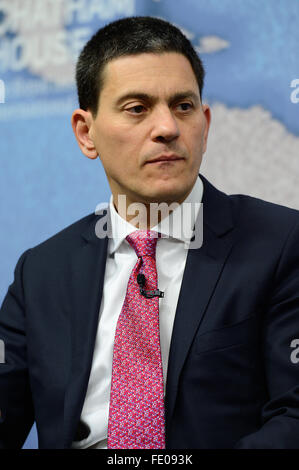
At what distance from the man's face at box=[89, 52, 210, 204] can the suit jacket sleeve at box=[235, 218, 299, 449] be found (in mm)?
292

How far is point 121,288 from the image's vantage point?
1.43 metres

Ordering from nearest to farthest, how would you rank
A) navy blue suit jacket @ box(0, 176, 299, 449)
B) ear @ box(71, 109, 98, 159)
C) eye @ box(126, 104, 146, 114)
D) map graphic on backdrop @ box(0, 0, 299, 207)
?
navy blue suit jacket @ box(0, 176, 299, 449), eye @ box(126, 104, 146, 114), ear @ box(71, 109, 98, 159), map graphic on backdrop @ box(0, 0, 299, 207)

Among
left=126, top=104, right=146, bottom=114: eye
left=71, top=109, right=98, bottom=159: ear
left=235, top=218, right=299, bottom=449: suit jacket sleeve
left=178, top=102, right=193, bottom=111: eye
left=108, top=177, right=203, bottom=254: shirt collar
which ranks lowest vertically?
left=235, top=218, right=299, bottom=449: suit jacket sleeve

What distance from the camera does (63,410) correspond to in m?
1.37

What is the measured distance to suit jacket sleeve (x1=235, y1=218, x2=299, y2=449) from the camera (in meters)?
1.14

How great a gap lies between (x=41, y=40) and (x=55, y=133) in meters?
0.33

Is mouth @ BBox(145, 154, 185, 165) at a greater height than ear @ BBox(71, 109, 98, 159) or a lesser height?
lesser

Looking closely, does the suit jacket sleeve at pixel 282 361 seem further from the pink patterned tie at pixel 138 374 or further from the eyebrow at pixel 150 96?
the eyebrow at pixel 150 96

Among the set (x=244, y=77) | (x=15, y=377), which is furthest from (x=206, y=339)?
(x=244, y=77)

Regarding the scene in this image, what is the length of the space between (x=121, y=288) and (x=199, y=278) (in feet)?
0.66

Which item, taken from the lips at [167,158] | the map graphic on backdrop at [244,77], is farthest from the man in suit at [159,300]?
the map graphic on backdrop at [244,77]

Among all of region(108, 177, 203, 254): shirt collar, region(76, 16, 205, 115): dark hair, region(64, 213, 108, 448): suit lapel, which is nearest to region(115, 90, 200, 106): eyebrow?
region(76, 16, 205, 115): dark hair

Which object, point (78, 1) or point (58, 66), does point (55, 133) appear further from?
point (78, 1)

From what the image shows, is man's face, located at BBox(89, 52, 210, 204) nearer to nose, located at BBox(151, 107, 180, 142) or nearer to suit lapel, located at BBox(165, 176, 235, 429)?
nose, located at BBox(151, 107, 180, 142)
